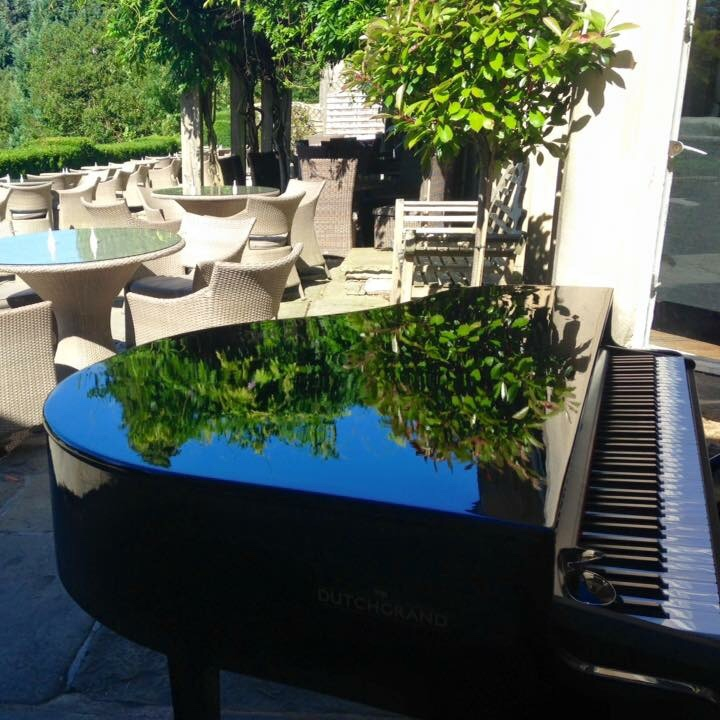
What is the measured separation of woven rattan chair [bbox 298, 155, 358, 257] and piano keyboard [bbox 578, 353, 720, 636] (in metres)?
6.45

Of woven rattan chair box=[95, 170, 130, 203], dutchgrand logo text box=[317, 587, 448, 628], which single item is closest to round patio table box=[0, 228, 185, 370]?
dutchgrand logo text box=[317, 587, 448, 628]

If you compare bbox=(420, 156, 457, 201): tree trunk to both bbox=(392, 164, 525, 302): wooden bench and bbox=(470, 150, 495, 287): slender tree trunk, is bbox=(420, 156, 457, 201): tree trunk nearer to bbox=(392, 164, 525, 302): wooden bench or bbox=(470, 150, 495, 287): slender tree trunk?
bbox=(392, 164, 525, 302): wooden bench

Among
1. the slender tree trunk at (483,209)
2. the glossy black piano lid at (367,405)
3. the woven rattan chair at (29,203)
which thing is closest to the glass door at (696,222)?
the slender tree trunk at (483,209)

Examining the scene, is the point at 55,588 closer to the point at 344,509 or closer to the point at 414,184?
the point at 344,509

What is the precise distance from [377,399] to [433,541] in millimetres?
722

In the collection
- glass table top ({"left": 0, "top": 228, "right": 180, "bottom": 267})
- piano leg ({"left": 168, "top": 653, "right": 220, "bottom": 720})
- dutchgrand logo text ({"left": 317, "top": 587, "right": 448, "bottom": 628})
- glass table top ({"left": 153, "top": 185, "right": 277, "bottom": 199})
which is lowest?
piano leg ({"left": 168, "top": 653, "right": 220, "bottom": 720})

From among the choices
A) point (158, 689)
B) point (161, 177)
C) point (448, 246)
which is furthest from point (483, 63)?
point (161, 177)

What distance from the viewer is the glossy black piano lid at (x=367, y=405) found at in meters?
1.33

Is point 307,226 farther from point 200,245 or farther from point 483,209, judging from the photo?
point 483,209

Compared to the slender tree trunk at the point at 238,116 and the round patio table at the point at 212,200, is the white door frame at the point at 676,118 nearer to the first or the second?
the round patio table at the point at 212,200

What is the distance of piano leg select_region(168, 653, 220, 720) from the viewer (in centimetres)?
141

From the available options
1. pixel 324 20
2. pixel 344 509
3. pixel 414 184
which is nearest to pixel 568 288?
pixel 344 509

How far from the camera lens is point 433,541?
3.71 feet

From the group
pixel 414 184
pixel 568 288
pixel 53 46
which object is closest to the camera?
pixel 568 288
